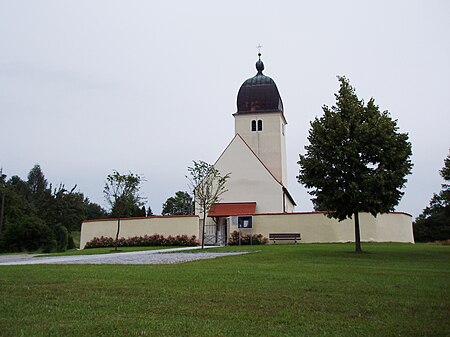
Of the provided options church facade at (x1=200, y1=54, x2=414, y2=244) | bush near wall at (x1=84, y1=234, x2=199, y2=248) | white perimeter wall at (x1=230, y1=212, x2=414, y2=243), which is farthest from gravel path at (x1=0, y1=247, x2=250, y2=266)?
church facade at (x1=200, y1=54, x2=414, y2=244)

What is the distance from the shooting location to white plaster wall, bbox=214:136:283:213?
139ft

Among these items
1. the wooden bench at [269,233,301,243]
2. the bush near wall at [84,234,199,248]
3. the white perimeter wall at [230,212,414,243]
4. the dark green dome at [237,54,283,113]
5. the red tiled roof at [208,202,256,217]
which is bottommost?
the bush near wall at [84,234,199,248]

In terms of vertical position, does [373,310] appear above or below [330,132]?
Answer: below

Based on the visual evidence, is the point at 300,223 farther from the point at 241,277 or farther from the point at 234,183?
the point at 241,277

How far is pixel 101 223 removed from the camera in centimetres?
3672

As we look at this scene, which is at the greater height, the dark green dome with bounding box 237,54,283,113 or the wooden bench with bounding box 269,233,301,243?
the dark green dome with bounding box 237,54,283,113

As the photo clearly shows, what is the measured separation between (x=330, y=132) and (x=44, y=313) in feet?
50.3

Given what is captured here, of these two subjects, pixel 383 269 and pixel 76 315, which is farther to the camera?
pixel 383 269

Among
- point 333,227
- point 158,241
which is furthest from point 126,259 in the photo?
point 333,227

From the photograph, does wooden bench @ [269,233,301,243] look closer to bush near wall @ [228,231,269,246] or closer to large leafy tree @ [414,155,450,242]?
bush near wall @ [228,231,269,246]

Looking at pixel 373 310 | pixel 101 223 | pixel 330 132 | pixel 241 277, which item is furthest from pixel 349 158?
pixel 101 223

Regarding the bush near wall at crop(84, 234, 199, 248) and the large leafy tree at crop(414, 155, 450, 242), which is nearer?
the bush near wall at crop(84, 234, 199, 248)

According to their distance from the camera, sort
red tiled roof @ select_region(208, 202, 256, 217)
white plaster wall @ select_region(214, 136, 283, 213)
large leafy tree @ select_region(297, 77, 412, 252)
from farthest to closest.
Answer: white plaster wall @ select_region(214, 136, 283, 213), red tiled roof @ select_region(208, 202, 256, 217), large leafy tree @ select_region(297, 77, 412, 252)

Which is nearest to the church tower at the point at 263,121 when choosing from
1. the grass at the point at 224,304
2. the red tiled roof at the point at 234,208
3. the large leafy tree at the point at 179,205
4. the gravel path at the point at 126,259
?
the red tiled roof at the point at 234,208
